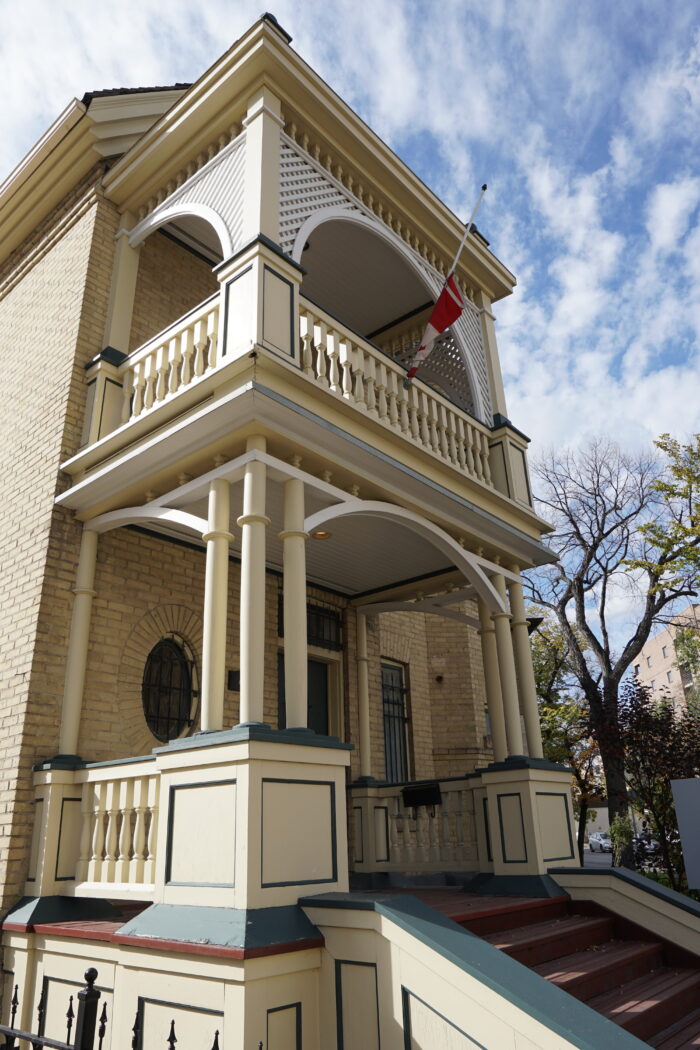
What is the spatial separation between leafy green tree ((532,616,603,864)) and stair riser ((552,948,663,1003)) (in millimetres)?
9088

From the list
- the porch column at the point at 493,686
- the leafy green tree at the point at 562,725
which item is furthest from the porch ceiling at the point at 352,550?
the leafy green tree at the point at 562,725

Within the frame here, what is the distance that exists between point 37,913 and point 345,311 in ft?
26.0

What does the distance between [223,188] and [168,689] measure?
4734 mm

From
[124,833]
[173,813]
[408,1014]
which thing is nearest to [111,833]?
[124,833]

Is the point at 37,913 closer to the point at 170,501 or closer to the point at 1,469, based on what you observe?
the point at 170,501

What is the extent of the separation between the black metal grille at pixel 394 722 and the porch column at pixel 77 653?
16.0 feet

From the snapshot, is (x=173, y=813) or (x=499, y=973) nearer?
(x=499, y=973)

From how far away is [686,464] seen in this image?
1662 cm

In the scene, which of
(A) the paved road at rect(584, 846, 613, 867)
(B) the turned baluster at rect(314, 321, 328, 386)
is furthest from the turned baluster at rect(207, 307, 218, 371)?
(A) the paved road at rect(584, 846, 613, 867)

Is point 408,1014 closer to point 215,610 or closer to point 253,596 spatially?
point 253,596

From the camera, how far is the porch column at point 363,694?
9.04 metres

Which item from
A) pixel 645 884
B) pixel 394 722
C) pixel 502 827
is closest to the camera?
pixel 645 884

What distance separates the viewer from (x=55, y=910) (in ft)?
18.2

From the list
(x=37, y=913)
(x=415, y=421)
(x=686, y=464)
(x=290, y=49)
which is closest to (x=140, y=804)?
(x=37, y=913)
